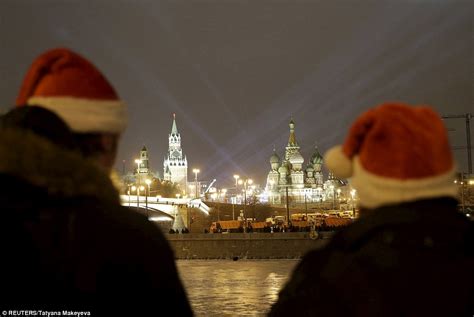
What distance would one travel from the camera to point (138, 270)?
2.16 meters

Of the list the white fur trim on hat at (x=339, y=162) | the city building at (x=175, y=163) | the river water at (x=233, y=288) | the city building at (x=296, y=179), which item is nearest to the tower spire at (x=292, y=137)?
the city building at (x=296, y=179)

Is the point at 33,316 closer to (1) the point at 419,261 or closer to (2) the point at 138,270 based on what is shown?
(2) the point at 138,270

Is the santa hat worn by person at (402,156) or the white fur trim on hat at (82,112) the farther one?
the santa hat worn by person at (402,156)

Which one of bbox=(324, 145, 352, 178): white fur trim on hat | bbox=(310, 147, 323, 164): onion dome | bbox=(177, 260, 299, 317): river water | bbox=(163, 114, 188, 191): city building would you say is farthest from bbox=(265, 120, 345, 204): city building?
bbox=(324, 145, 352, 178): white fur trim on hat

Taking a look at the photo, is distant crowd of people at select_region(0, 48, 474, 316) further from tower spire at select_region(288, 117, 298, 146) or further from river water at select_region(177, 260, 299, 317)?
tower spire at select_region(288, 117, 298, 146)

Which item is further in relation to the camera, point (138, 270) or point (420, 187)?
point (420, 187)

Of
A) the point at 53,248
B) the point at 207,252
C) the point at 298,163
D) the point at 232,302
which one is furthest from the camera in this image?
the point at 298,163

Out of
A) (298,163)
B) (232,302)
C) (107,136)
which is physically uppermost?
Result: (298,163)

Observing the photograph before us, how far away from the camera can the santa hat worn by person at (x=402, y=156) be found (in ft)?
8.42

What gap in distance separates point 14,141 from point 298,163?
128301mm

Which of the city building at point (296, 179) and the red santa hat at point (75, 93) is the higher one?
the city building at point (296, 179)

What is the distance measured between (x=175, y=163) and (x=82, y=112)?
17185cm

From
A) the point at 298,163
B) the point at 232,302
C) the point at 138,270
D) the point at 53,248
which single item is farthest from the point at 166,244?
the point at 298,163

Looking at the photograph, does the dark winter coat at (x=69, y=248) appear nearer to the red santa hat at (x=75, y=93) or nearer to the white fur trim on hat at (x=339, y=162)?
the red santa hat at (x=75, y=93)
